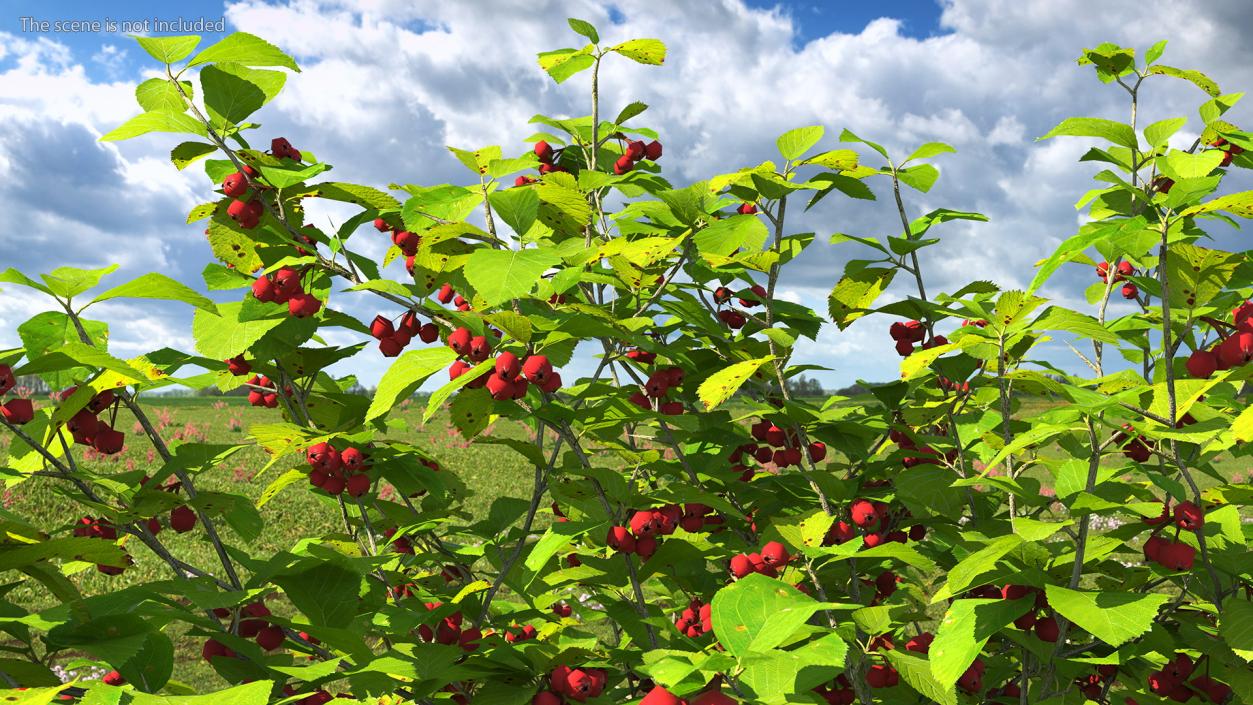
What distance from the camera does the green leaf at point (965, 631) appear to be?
6.76 feet

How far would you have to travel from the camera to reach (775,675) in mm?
1713

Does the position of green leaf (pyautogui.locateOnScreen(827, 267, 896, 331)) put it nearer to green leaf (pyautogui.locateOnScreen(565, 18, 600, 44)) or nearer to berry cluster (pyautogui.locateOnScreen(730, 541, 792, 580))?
berry cluster (pyautogui.locateOnScreen(730, 541, 792, 580))

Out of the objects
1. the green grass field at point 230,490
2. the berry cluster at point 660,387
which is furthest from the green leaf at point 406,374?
the green grass field at point 230,490

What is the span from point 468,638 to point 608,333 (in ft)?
3.60

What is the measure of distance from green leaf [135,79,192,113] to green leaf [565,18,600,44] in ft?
4.55

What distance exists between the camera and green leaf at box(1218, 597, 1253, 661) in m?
2.24

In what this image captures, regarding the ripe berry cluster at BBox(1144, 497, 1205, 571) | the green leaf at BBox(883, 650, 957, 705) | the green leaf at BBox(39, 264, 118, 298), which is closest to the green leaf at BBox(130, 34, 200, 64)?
the green leaf at BBox(39, 264, 118, 298)

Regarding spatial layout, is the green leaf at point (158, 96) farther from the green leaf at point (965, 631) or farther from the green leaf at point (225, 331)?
the green leaf at point (965, 631)

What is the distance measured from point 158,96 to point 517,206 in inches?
40.6

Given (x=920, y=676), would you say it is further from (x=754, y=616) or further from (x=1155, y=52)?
(x=1155, y=52)

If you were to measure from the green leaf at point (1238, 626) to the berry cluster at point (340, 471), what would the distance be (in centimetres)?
250

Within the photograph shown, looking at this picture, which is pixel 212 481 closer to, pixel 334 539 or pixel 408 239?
pixel 334 539

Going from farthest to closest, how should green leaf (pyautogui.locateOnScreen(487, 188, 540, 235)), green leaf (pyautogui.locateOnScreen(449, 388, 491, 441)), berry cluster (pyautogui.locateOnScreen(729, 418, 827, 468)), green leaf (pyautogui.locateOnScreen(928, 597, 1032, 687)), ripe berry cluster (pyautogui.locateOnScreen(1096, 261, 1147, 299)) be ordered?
ripe berry cluster (pyautogui.locateOnScreen(1096, 261, 1147, 299)), berry cluster (pyautogui.locateOnScreen(729, 418, 827, 468)), green leaf (pyautogui.locateOnScreen(487, 188, 540, 235)), green leaf (pyautogui.locateOnScreen(449, 388, 491, 441)), green leaf (pyautogui.locateOnScreen(928, 597, 1032, 687))

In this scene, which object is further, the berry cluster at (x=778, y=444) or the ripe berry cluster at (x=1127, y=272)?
the ripe berry cluster at (x=1127, y=272)
